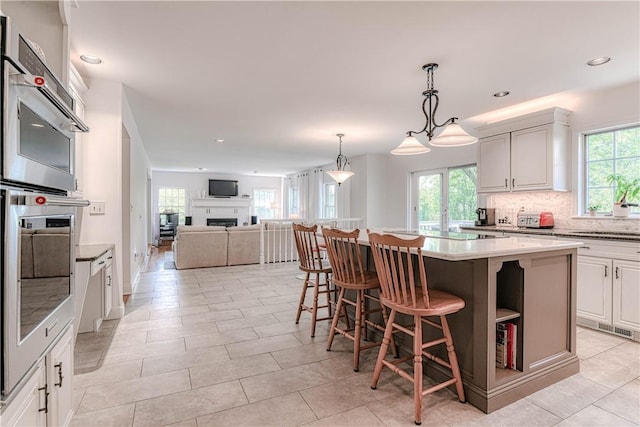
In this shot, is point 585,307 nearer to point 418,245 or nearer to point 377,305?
point 377,305

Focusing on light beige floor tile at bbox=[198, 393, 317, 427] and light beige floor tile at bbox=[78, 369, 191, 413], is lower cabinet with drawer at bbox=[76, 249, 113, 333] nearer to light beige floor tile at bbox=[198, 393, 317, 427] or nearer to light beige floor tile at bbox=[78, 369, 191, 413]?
light beige floor tile at bbox=[78, 369, 191, 413]

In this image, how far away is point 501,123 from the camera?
432cm

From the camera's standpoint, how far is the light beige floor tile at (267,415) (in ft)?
5.84

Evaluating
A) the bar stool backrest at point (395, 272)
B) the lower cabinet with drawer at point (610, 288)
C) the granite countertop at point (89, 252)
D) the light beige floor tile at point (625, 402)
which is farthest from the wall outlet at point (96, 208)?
the lower cabinet with drawer at point (610, 288)

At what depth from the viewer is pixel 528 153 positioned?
406 centimetres

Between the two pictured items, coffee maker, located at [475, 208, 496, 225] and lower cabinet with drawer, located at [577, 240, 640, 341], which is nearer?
lower cabinet with drawer, located at [577, 240, 640, 341]

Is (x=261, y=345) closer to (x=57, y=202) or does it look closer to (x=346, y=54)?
(x=57, y=202)

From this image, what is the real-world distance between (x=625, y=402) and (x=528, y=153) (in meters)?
2.89

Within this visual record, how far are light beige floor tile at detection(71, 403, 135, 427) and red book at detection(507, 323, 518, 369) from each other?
7.42ft

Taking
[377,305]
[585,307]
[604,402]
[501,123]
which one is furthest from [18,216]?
[501,123]

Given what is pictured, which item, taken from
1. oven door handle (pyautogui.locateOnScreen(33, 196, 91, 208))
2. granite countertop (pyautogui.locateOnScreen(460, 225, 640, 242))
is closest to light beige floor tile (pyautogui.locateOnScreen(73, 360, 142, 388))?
oven door handle (pyautogui.locateOnScreen(33, 196, 91, 208))

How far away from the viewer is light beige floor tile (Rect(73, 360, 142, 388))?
7.14ft

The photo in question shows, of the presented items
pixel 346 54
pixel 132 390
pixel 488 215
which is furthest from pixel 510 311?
pixel 488 215

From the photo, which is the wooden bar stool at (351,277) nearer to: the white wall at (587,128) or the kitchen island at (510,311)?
the kitchen island at (510,311)
